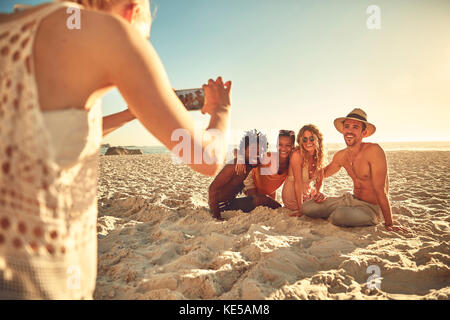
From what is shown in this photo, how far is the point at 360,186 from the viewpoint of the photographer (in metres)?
3.55

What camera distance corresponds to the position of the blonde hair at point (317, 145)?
403 cm

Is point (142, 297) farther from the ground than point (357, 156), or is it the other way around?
point (357, 156)

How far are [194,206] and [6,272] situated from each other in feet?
11.3

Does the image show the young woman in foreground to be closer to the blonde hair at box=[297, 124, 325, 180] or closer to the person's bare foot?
the person's bare foot

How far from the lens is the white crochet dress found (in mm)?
689

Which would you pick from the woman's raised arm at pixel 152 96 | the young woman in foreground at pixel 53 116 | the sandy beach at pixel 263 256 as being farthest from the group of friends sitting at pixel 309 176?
the young woman in foreground at pixel 53 116

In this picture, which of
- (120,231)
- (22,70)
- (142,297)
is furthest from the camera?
(120,231)

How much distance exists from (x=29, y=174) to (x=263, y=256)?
6.33ft

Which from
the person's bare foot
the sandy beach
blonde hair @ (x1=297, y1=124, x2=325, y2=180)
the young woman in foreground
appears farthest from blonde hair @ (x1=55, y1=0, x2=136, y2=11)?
blonde hair @ (x1=297, y1=124, x2=325, y2=180)

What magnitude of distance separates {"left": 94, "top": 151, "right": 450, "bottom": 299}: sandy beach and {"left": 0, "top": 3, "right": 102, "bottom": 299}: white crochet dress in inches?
42.5

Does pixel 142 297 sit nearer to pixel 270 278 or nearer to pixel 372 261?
pixel 270 278

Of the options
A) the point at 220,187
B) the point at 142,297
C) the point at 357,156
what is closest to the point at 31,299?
the point at 142,297

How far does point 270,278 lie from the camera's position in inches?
73.7

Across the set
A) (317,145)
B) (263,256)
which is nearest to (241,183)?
(317,145)
